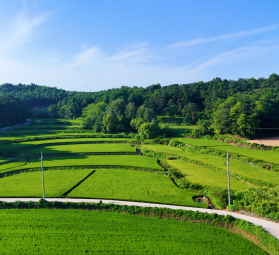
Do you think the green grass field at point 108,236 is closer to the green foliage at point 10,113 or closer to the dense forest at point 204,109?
the dense forest at point 204,109

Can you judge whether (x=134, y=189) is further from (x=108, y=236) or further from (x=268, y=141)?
(x=268, y=141)

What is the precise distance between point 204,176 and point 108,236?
19701 mm

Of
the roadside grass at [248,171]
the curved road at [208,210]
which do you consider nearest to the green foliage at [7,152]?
the curved road at [208,210]

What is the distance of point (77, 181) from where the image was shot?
30.1 metres

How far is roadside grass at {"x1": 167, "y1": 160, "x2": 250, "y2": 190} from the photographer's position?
27594 mm

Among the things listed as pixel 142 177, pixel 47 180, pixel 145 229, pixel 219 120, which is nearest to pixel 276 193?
pixel 145 229

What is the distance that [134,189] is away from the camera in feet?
86.5

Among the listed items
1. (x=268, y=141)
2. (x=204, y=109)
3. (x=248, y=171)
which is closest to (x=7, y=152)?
(x=248, y=171)

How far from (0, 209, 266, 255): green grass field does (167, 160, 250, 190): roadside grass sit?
10633 mm

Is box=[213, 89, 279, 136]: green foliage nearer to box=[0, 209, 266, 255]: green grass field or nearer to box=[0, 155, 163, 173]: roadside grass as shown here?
box=[0, 155, 163, 173]: roadside grass

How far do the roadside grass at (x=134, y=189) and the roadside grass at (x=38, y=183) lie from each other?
1994 mm

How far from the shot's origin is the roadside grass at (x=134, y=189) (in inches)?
924

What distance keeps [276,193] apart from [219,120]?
4720 cm

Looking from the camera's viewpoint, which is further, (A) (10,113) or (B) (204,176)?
(A) (10,113)
